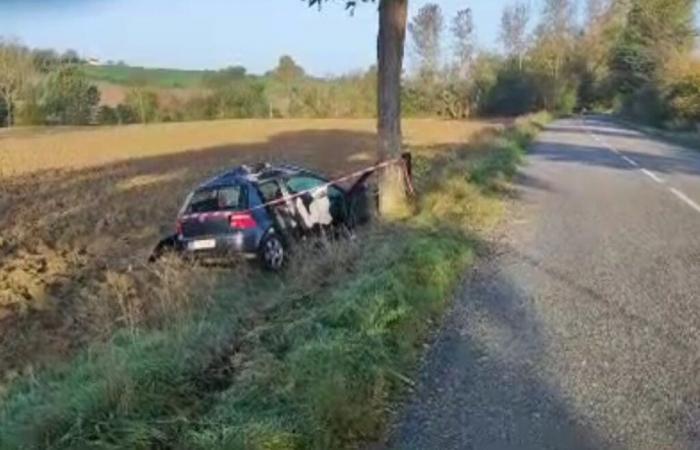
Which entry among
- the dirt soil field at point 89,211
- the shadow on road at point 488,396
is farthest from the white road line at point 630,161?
the shadow on road at point 488,396

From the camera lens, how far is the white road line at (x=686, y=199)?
15.4m

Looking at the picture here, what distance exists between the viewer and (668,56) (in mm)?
55188

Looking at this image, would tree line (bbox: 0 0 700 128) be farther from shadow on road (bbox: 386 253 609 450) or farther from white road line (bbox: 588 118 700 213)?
shadow on road (bbox: 386 253 609 450)

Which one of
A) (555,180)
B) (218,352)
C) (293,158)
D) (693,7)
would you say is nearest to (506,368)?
(218,352)

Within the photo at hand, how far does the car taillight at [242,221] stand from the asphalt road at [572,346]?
3.52 metres

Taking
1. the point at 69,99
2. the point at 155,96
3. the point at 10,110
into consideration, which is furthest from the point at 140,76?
the point at 10,110

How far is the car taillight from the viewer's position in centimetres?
1274

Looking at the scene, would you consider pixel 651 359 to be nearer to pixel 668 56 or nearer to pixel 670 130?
pixel 670 130

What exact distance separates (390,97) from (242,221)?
3.31 meters

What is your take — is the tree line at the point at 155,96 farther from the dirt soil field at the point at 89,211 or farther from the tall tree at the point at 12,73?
the dirt soil field at the point at 89,211

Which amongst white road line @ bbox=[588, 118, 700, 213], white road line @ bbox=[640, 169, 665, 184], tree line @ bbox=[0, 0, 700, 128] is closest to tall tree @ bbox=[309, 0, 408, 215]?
white road line @ bbox=[588, 118, 700, 213]

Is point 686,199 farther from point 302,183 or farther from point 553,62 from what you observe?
point 553,62

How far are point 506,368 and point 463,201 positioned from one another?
8366 mm

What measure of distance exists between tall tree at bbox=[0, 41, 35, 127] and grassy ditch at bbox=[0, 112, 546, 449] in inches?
3234
